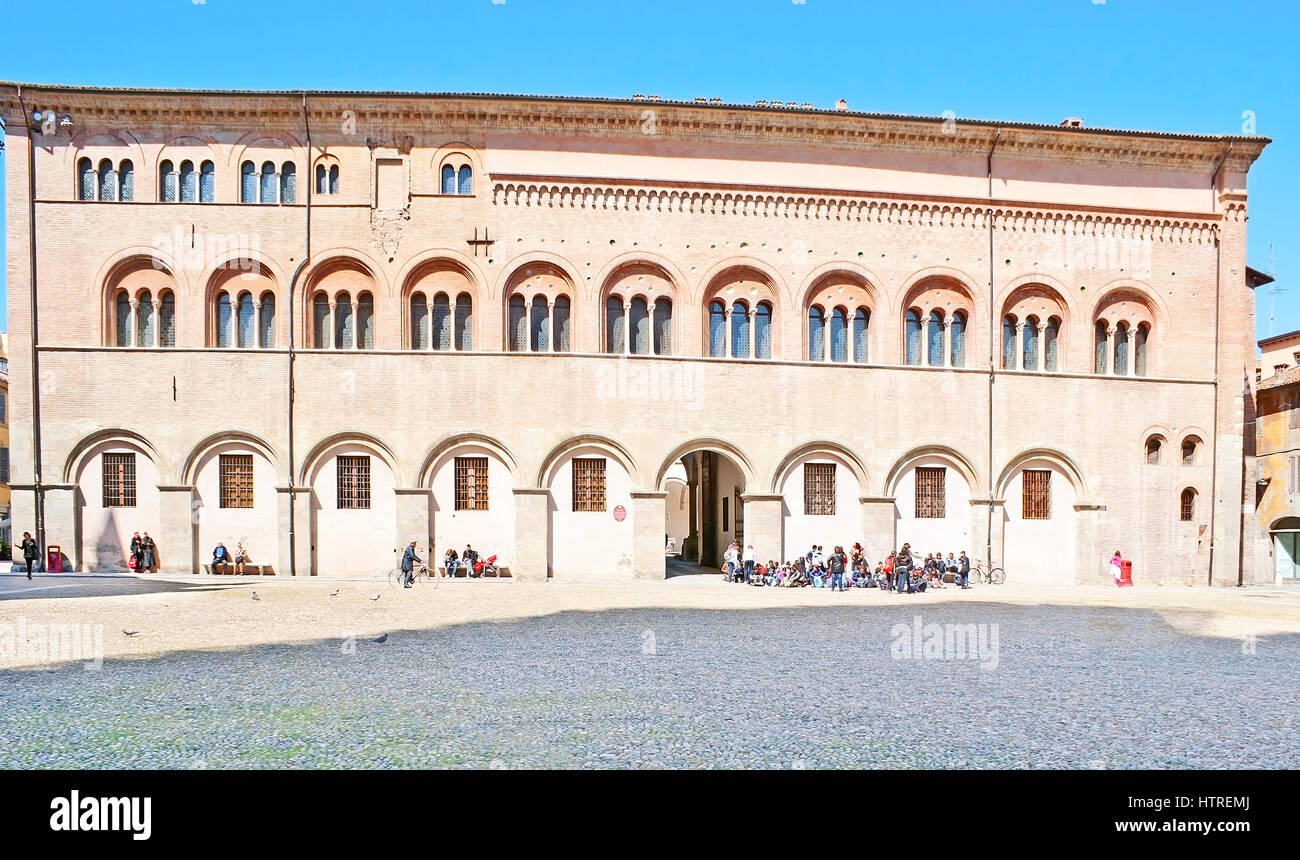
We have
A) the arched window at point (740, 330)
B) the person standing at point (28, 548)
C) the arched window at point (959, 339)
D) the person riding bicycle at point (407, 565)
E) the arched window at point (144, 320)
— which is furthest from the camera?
the arched window at point (959, 339)

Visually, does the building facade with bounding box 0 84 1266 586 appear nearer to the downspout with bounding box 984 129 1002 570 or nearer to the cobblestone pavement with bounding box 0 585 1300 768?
the downspout with bounding box 984 129 1002 570

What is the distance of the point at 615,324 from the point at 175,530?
12.5 meters

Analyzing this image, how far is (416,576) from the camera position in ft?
65.6

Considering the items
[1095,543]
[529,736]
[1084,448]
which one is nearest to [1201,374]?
[1084,448]

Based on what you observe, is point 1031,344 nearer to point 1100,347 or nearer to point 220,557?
point 1100,347

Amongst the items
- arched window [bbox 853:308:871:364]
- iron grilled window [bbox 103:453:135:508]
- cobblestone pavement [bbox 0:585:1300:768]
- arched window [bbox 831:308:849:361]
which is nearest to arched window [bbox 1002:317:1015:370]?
arched window [bbox 853:308:871:364]

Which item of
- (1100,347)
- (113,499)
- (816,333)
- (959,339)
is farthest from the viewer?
(1100,347)

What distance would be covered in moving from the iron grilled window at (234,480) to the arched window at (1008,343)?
20857 millimetres

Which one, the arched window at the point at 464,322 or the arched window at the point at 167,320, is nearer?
the arched window at the point at 167,320

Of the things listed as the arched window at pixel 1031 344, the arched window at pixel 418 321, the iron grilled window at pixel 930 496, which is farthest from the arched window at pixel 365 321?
the arched window at pixel 1031 344

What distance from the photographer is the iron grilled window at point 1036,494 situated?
22.3m

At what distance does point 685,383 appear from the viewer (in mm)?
21250

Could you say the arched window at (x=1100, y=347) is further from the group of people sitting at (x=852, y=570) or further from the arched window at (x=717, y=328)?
the arched window at (x=717, y=328)

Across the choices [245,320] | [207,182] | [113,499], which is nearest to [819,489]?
[245,320]
